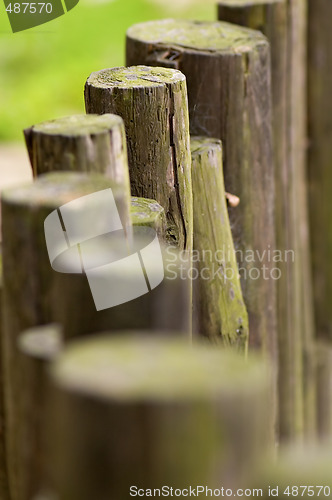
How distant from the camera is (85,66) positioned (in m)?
7.03

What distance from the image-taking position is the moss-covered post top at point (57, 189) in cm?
101

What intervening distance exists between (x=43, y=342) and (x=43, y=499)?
0.18m

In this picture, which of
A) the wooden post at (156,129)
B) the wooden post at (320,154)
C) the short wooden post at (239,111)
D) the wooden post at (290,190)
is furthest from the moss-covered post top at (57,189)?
the wooden post at (320,154)

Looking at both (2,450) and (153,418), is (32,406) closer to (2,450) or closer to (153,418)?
(153,418)

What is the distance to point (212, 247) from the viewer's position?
190 centimetres

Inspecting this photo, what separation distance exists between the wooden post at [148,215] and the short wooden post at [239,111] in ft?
1.79

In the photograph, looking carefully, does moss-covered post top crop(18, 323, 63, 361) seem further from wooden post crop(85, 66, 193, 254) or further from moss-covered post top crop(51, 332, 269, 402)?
wooden post crop(85, 66, 193, 254)

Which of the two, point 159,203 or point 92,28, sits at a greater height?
point 159,203

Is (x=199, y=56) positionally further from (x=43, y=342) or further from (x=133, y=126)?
(x=43, y=342)

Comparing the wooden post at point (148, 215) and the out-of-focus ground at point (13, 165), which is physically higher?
the wooden post at point (148, 215)

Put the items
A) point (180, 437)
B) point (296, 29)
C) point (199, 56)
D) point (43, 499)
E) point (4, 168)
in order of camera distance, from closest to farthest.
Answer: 1. point (180, 437)
2. point (43, 499)
3. point (199, 56)
4. point (296, 29)
5. point (4, 168)

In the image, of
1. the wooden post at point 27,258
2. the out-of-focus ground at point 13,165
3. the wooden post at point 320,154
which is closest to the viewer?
the wooden post at point 27,258

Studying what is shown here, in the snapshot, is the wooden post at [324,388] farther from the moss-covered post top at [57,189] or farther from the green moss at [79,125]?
the moss-covered post top at [57,189]

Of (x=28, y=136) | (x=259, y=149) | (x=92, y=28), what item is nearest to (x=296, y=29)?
(x=259, y=149)
